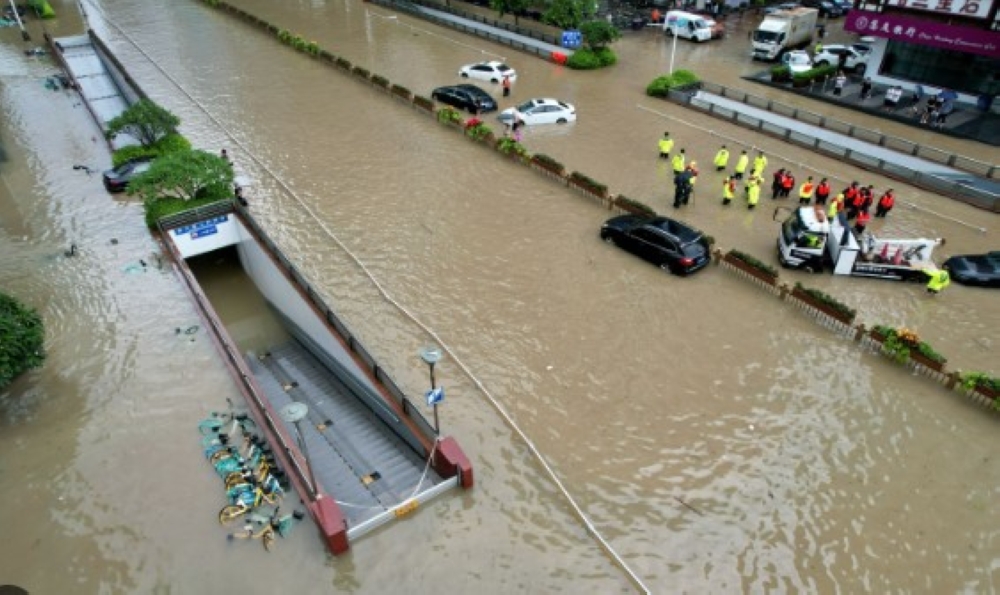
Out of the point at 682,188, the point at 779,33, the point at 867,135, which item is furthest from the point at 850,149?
the point at 779,33

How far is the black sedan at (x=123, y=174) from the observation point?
80.3 ft

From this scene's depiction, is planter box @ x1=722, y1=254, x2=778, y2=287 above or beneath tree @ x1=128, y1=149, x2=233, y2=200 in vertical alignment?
beneath

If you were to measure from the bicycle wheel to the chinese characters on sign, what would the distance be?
35441mm

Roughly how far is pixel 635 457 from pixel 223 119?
2699 centimetres

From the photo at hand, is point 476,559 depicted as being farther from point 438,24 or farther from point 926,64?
point 438,24

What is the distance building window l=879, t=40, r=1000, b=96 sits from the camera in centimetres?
3136

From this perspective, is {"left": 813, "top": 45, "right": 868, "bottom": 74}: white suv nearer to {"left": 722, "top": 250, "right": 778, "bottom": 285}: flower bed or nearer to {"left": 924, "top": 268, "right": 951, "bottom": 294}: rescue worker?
{"left": 924, "top": 268, "right": 951, "bottom": 294}: rescue worker

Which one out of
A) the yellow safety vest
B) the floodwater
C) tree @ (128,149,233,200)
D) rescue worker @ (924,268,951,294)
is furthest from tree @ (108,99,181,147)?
rescue worker @ (924,268,951,294)

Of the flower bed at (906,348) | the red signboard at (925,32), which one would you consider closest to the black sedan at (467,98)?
the red signboard at (925,32)

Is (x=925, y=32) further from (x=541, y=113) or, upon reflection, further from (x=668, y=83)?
(x=541, y=113)

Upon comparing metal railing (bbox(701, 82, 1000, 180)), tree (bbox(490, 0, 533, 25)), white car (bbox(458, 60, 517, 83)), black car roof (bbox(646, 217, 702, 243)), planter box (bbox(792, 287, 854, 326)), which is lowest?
planter box (bbox(792, 287, 854, 326))

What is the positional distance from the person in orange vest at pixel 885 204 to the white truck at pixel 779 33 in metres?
19.6

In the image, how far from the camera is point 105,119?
32.4m

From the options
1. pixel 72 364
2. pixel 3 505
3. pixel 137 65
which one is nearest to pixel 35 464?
pixel 3 505
